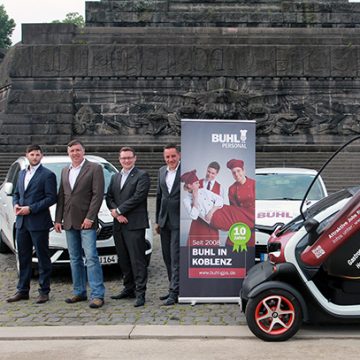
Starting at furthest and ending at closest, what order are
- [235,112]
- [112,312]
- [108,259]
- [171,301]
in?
[235,112]
[108,259]
[171,301]
[112,312]

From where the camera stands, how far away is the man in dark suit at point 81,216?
6.59 m

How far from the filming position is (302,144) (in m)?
25.8

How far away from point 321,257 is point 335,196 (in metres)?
0.94

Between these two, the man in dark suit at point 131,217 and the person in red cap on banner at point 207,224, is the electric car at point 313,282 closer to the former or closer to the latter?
the person in red cap on banner at point 207,224

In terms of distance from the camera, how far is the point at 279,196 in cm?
890

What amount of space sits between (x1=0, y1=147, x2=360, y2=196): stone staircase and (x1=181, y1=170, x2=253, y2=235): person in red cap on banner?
13916 mm

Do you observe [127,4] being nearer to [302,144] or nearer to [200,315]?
[302,144]

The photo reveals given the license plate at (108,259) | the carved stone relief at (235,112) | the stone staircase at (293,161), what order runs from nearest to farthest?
the license plate at (108,259), the stone staircase at (293,161), the carved stone relief at (235,112)

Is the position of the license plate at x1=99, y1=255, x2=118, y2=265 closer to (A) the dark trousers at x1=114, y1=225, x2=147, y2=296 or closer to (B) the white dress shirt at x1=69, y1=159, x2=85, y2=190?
(A) the dark trousers at x1=114, y1=225, x2=147, y2=296

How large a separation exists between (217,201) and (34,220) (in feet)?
7.13

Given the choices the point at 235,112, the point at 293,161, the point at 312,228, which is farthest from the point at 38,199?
the point at 235,112

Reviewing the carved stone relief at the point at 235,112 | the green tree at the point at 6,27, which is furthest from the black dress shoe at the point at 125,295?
the green tree at the point at 6,27

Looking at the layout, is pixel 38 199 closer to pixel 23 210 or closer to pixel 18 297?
pixel 23 210

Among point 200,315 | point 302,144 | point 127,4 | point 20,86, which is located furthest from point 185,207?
point 127,4
